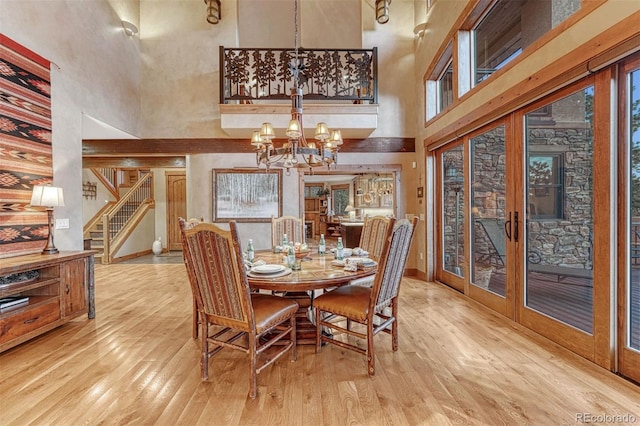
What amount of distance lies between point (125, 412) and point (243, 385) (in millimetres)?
680

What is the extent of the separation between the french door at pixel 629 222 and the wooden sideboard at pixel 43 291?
4.63 meters

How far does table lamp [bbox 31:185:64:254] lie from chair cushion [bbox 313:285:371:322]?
2854mm

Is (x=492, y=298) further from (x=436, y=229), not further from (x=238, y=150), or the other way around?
(x=238, y=150)

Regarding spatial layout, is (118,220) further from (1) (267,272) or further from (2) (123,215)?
(1) (267,272)

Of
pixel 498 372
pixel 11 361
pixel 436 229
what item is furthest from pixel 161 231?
pixel 498 372

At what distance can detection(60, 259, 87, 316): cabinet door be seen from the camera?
2.95 m

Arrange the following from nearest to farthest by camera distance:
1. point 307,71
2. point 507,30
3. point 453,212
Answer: point 507,30 → point 453,212 → point 307,71

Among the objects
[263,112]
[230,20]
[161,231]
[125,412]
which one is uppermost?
[230,20]

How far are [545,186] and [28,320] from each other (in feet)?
15.7

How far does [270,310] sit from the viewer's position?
210 cm

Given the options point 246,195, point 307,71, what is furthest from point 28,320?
point 307,71

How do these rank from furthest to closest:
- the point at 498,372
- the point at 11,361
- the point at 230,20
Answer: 1. the point at 230,20
2. the point at 11,361
3. the point at 498,372

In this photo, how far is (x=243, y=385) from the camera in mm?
1998

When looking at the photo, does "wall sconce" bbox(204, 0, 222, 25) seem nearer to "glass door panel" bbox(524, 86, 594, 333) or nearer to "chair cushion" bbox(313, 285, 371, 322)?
"glass door panel" bbox(524, 86, 594, 333)
